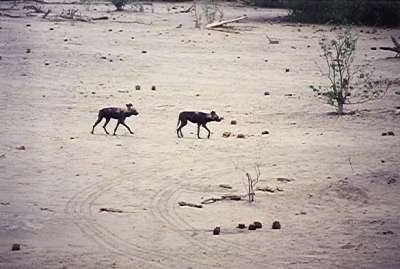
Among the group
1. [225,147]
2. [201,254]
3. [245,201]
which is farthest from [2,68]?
[201,254]

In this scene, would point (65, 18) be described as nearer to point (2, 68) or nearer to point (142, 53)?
point (142, 53)

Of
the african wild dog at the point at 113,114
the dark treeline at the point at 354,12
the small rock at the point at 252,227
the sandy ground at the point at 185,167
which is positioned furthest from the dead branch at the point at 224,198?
the dark treeline at the point at 354,12

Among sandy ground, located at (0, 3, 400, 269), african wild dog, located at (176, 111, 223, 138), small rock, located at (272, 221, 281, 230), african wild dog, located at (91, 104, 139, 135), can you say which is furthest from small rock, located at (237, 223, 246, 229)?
african wild dog, located at (91, 104, 139, 135)

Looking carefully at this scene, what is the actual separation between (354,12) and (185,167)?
2735cm

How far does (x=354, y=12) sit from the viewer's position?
121 feet

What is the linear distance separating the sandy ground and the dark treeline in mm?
14300

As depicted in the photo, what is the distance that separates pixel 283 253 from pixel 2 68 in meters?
13.5

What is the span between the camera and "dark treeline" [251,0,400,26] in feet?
119

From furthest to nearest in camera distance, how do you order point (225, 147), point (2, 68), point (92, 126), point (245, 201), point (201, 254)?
point (2, 68), point (92, 126), point (225, 147), point (245, 201), point (201, 254)

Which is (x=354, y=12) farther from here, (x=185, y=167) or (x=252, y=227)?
(x=252, y=227)

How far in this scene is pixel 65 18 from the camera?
32.4 metres

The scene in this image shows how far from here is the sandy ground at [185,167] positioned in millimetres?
7965

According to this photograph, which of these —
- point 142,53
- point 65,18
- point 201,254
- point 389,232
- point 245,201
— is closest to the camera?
point 201,254

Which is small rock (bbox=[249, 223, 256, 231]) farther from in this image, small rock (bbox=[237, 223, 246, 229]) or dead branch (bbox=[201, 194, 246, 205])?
dead branch (bbox=[201, 194, 246, 205])
